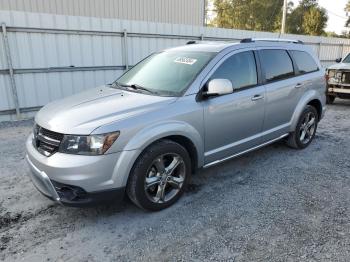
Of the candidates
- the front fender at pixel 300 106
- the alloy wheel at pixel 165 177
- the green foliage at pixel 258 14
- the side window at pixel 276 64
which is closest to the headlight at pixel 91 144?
the alloy wheel at pixel 165 177

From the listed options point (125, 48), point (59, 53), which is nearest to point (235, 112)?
point (59, 53)

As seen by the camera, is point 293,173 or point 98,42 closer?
point 293,173

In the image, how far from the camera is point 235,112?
393 centimetres

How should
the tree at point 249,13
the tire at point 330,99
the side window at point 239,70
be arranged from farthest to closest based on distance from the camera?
1. the tree at point 249,13
2. the tire at point 330,99
3. the side window at point 239,70

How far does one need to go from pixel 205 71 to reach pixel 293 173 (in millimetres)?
2026

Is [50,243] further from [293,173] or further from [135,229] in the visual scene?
[293,173]

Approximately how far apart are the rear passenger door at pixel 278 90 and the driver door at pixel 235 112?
0.18 meters

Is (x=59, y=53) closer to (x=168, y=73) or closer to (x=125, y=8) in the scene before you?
(x=168, y=73)

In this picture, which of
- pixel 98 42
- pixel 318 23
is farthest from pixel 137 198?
pixel 318 23

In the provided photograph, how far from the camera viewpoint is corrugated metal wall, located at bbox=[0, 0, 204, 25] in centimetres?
1033

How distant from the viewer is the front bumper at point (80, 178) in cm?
283

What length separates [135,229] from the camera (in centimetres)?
312

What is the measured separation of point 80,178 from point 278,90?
10.1ft

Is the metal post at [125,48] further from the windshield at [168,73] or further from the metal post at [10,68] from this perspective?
the windshield at [168,73]
